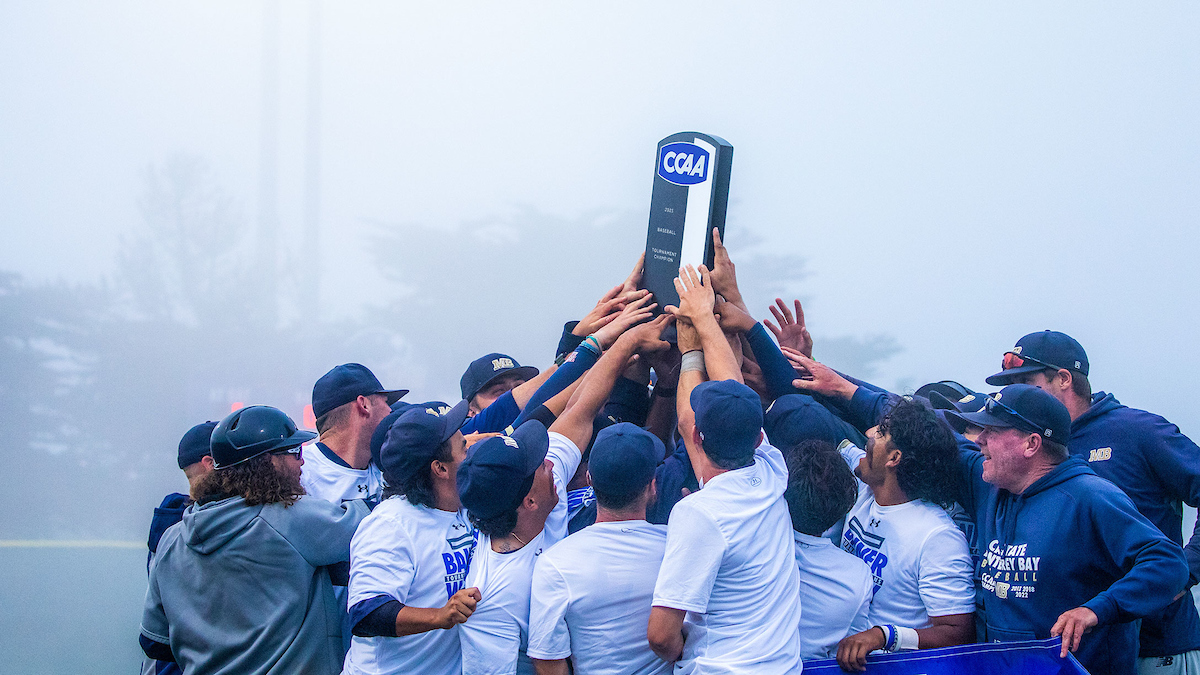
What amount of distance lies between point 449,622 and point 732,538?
63cm

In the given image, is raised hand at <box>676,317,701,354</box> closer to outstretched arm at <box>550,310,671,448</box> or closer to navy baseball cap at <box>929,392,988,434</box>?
outstretched arm at <box>550,310,671,448</box>

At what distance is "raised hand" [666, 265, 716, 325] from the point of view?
2.21 m

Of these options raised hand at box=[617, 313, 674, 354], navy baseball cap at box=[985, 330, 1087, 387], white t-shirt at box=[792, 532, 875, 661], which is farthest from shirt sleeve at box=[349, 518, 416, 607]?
navy baseball cap at box=[985, 330, 1087, 387]

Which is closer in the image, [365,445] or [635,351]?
[635,351]

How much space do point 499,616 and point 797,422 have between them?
92 centimetres

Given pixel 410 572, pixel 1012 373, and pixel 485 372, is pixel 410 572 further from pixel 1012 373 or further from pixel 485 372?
pixel 1012 373

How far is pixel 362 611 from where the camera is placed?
1.79 metres

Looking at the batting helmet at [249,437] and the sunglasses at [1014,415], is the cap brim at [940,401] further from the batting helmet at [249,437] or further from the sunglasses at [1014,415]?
the batting helmet at [249,437]

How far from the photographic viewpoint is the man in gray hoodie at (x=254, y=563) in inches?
78.5

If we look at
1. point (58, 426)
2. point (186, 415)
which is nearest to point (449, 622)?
point (186, 415)

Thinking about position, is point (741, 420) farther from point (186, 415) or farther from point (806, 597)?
point (186, 415)

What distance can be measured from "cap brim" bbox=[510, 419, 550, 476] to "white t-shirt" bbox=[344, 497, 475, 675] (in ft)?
1.04

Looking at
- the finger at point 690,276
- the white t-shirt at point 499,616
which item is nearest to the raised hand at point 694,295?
the finger at point 690,276

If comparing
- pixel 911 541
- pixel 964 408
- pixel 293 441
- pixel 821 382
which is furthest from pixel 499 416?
pixel 964 408
